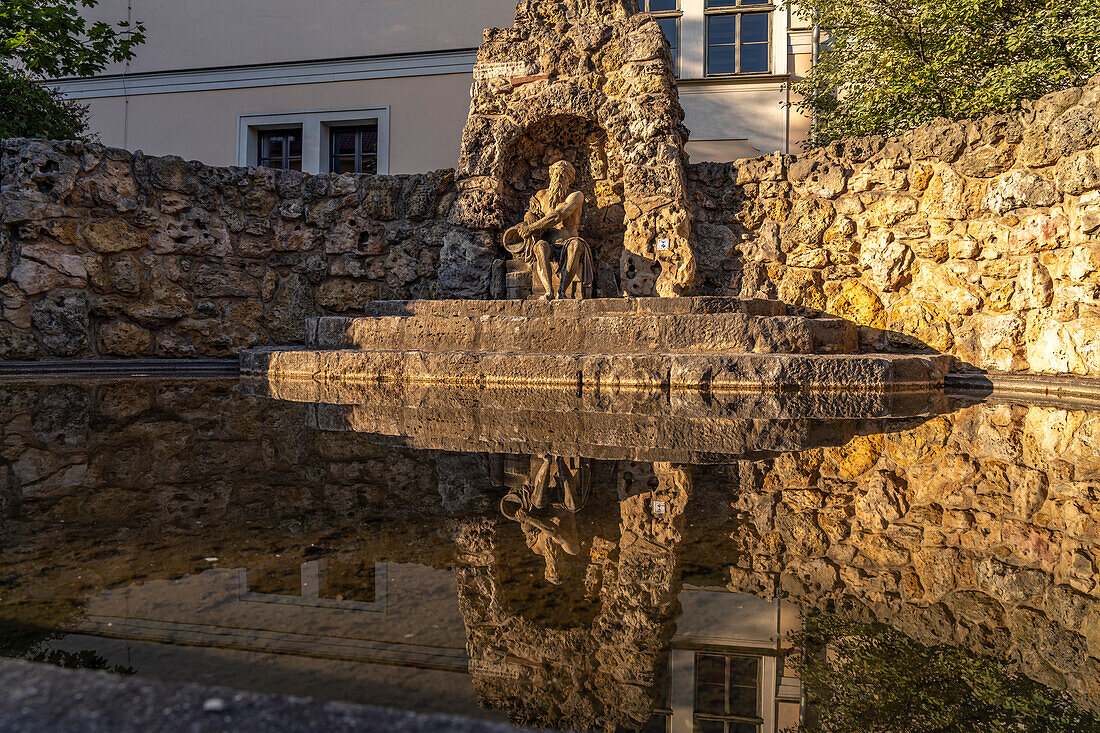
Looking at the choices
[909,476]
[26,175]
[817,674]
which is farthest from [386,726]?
[26,175]

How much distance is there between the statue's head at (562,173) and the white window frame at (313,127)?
22.1 feet

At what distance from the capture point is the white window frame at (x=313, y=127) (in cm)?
1345

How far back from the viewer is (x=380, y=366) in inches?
229

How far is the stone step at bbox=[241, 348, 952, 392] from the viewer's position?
4914mm

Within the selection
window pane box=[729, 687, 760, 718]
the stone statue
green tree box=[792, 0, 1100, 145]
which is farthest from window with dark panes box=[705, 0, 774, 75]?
window pane box=[729, 687, 760, 718]

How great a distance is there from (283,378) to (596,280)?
3508 millimetres

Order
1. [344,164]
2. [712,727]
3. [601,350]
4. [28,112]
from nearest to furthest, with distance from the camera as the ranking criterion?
[712,727], [601,350], [28,112], [344,164]

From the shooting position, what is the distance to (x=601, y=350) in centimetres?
588

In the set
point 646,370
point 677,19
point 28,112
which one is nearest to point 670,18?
point 677,19

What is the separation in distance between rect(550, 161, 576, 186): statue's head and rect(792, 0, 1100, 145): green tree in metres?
4.36

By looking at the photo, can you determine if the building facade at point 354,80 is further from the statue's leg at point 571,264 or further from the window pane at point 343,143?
the statue's leg at point 571,264

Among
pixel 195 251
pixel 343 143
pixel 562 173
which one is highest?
pixel 343 143

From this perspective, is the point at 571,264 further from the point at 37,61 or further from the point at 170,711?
the point at 37,61

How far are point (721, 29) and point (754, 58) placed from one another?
80 centimetres
